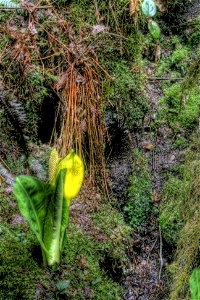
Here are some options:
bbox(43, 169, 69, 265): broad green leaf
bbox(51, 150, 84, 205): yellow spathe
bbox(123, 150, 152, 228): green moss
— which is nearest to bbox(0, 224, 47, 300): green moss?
bbox(43, 169, 69, 265): broad green leaf

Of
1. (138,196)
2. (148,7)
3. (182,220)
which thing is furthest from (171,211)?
(148,7)

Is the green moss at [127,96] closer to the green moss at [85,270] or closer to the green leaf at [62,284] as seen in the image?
the green moss at [85,270]

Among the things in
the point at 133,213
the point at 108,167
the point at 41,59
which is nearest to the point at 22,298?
the point at 133,213

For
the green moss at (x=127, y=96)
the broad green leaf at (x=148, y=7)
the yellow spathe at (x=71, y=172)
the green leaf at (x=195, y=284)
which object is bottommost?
the green leaf at (x=195, y=284)

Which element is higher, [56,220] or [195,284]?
[56,220]

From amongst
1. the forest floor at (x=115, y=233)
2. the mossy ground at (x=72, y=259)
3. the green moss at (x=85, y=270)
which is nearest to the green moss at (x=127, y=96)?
the forest floor at (x=115, y=233)

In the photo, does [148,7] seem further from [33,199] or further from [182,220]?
[33,199]
